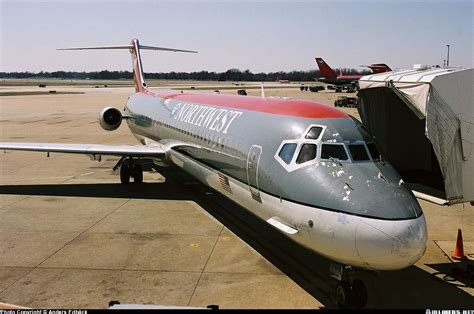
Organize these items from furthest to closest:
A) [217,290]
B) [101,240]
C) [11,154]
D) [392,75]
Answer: [11,154]
[101,240]
[392,75]
[217,290]

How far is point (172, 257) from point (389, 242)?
17.4ft

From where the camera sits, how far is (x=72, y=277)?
9461 mm

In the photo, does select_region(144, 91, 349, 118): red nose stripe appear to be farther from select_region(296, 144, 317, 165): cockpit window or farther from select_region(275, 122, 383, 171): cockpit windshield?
select_region(296, 144, 317, 165): cockpit window

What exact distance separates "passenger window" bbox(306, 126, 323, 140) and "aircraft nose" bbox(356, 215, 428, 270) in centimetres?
205

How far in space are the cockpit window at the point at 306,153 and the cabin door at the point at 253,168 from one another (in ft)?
3.93

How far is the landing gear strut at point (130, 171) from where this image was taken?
17.9 meters

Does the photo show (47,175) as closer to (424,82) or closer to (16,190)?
(16,190)

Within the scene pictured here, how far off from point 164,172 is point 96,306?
12397 millimetres

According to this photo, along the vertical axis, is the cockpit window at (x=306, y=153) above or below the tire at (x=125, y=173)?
above

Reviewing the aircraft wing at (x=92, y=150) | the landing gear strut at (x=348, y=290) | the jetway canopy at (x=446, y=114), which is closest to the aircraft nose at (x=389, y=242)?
the landing gear strut at (x=348, y=290)

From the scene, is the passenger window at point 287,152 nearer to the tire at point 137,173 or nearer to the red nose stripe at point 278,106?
the red nose stripe at point 278,106

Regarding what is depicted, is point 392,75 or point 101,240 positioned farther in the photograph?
point 101,240

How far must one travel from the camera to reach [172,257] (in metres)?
10.5

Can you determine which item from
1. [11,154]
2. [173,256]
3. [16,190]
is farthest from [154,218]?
[11,154]
